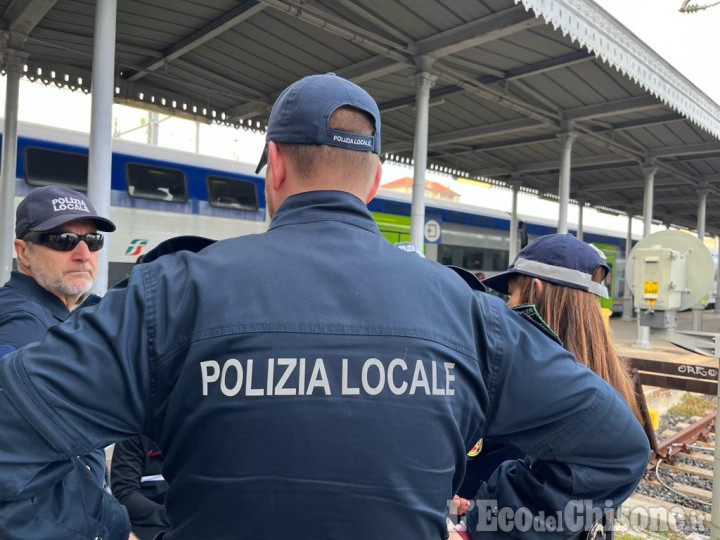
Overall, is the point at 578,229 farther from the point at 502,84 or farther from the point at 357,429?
the point at 357,429

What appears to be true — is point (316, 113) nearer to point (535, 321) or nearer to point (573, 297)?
point (535, 321)

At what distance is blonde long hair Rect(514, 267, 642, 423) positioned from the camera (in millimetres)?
1955

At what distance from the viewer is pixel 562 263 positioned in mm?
2020

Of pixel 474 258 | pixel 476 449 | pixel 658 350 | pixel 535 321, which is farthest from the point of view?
pixel 474 258

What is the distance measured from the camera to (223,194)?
9875 mm

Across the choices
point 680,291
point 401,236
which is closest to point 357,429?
point 680,291

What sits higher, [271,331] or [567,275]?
[567,275]

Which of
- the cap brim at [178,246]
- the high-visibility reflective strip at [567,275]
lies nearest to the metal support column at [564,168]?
the high-visibility reflective strip at [567,275]

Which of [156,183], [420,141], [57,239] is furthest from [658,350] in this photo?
[57,239]

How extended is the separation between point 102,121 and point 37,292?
Answer: 3516mm

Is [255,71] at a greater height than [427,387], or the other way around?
[255,71]

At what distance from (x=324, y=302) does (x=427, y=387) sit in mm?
264

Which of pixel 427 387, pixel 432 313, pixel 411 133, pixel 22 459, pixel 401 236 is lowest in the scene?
pixel 22 459

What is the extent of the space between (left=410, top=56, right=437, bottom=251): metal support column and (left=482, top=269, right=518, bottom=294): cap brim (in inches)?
228
